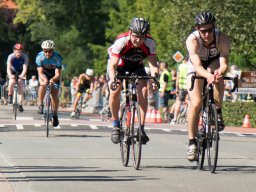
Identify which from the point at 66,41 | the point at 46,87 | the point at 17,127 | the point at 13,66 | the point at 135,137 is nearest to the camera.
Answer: the point at 135,137

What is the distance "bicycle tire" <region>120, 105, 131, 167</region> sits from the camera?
12.6m

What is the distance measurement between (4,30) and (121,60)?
77015mm

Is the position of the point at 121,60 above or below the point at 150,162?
above

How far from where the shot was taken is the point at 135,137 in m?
12.6

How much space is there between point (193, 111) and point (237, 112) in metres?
16.4

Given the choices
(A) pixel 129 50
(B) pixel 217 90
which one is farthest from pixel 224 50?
(A) pixel 129 50

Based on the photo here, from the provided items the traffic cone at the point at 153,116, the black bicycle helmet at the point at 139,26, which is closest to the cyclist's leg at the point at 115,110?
the black bicycle helmet at the point at 139,26

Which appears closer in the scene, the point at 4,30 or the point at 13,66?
the point at 13,66

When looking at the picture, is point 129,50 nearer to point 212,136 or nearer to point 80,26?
point 212,136

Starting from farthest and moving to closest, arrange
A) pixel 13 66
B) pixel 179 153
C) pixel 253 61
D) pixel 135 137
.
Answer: pixel 253 61 → pixel 13 66 → pixel 179 153 → pixel 135 137

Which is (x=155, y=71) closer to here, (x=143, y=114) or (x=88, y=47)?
(x=143, y=114)

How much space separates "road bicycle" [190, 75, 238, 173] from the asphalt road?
0.19 meters

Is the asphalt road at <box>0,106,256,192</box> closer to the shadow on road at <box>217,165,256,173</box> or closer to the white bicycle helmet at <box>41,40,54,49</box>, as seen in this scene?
the shadow on road at <box>217,165,256,173</box>

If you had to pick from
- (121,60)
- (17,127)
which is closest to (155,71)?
(121,60)
